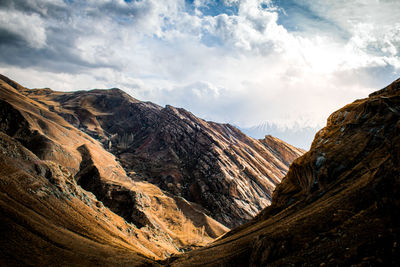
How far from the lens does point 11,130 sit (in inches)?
3118

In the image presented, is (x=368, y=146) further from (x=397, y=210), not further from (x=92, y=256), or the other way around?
(x=92, y=256)

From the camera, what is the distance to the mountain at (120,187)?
26203 millimetres

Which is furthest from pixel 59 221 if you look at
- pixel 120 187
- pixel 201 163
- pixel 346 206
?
pixel 201 163

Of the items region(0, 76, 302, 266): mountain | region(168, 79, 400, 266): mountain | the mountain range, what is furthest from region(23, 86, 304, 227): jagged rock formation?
region(168, 79, 400, 266): mountain

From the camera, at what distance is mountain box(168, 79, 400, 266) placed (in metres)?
12.7

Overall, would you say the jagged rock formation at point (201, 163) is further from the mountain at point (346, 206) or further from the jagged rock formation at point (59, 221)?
the mountain at point (346, 206)

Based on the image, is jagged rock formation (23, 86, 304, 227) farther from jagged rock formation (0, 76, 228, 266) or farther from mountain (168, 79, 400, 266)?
mountain (168, 79, 400, 266)

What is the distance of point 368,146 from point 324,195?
807 centimetres

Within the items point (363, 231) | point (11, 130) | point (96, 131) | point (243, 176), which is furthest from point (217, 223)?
point (96, 131)

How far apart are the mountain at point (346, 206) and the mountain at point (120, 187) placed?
1880 centimetres

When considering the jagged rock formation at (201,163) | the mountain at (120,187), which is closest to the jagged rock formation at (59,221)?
the mountain at (120,187)

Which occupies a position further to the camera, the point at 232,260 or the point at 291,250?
the point at 232,260

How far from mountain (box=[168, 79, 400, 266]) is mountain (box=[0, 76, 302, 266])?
18801mm

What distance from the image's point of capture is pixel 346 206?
16812 mm
